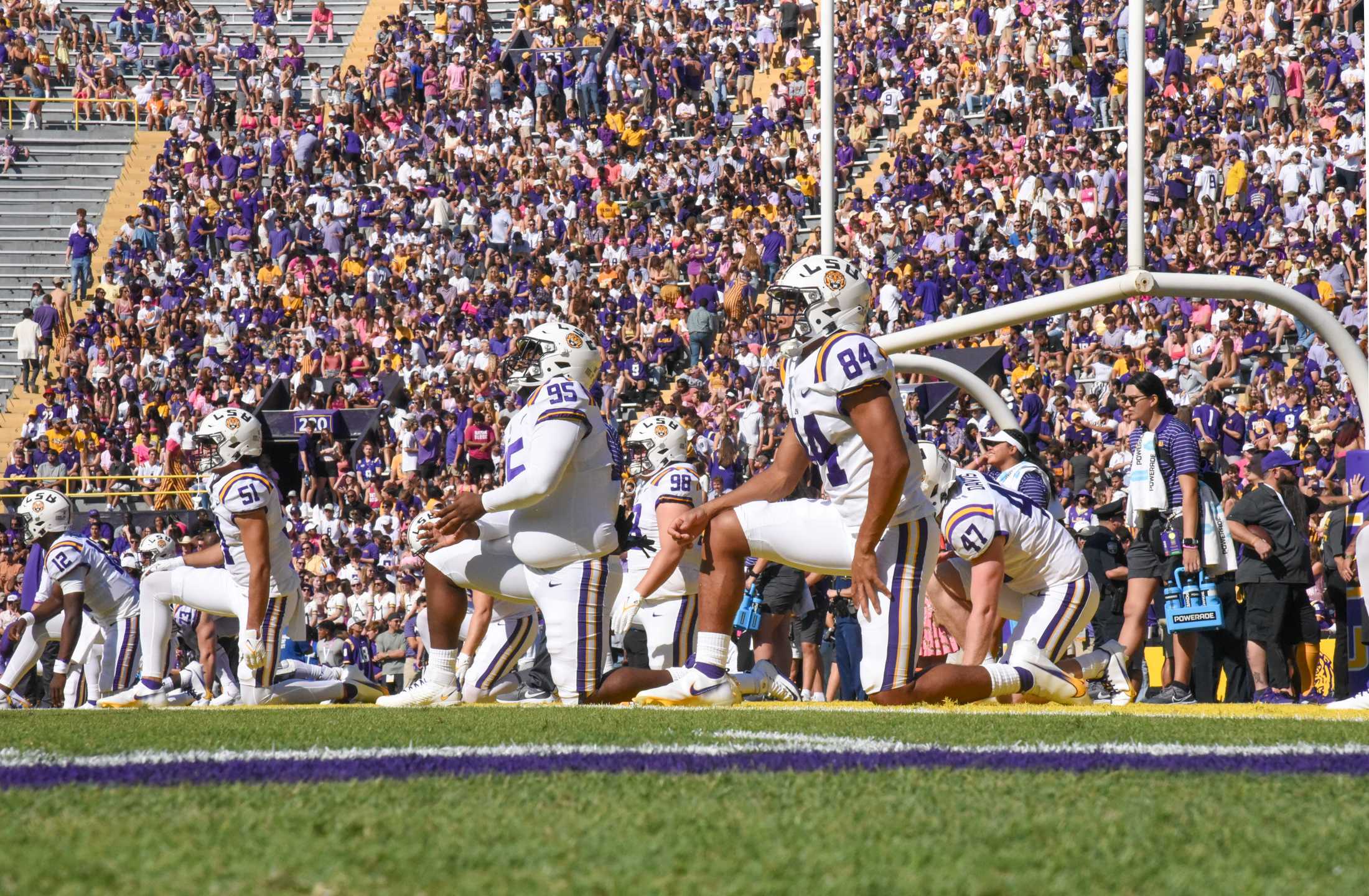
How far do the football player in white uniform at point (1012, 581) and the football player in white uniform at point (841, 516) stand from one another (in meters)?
0.50

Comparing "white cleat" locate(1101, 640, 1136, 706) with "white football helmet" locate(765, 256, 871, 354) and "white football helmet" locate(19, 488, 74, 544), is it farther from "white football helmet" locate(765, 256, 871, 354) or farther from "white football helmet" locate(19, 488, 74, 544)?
"white football helmet" locate(19, 488, 74, 544)

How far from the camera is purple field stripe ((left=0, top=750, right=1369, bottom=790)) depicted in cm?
400

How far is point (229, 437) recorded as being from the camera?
31.7 feet

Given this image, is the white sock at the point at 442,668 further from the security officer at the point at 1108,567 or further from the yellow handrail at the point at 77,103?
the yellow handrail at the point at 77,103

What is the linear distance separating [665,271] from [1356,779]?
20.9 meters

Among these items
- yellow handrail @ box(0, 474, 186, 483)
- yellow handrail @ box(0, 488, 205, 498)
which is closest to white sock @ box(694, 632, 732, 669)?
yellow handrail @ box(0, 488, 205, 498)

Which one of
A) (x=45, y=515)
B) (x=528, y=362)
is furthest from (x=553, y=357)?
(x=45, y=515)

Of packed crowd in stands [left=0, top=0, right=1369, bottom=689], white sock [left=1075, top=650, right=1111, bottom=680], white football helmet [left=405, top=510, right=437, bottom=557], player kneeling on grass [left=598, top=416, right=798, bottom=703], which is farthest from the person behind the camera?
packed crowd in stands [left=0, top=0, right=1369, bottom=689]

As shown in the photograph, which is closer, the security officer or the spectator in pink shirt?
the security officer

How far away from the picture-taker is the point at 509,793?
3660 millimetres

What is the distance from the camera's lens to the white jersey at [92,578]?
11852 mm

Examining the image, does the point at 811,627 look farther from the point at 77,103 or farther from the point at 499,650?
the point at 77,103

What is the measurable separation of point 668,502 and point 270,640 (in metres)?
2.28

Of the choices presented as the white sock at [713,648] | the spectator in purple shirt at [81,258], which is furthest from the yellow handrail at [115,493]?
the white sock at [713,648]
